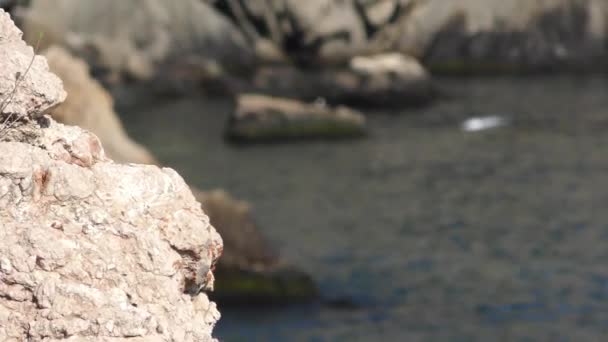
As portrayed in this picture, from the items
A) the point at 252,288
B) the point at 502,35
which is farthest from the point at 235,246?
the point at 502,35

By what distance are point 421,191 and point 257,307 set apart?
1293 centimetres

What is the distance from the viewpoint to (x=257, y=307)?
23.2 m

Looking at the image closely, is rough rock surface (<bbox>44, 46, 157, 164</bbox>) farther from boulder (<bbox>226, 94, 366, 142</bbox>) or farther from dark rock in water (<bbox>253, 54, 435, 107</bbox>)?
dark rock in water (<bbox>253, 54, 435, 107</bbox>)

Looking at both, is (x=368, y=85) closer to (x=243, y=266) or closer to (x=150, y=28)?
(x=150, y=28)

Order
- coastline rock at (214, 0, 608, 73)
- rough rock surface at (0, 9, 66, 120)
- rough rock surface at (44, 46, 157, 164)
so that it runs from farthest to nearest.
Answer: coastline rock at (214, 0, 608, 73)
rough rock surface at (44, 46, 157, 164)
rough rock surface at (0, 9, 66, 120)

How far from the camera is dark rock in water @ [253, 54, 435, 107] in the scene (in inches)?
2103

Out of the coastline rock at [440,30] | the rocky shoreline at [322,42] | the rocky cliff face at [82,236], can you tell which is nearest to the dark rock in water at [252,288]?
the rocky cliff face at [82,236]

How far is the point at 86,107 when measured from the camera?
21.9 m

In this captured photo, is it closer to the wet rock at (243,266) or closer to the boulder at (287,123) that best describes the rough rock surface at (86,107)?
the wet rock at (243,266)

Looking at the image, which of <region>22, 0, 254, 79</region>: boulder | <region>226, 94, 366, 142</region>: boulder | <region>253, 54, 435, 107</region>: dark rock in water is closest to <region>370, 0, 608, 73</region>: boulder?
<region>253, 54, 435, 107</region>: dark rock in water

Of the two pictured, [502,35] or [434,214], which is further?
[502,35]

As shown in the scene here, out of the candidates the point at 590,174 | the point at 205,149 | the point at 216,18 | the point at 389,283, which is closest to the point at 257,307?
the point at 389,283

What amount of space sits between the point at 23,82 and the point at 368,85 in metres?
50.0

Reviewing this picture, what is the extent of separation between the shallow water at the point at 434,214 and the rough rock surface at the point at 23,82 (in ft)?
56.0
